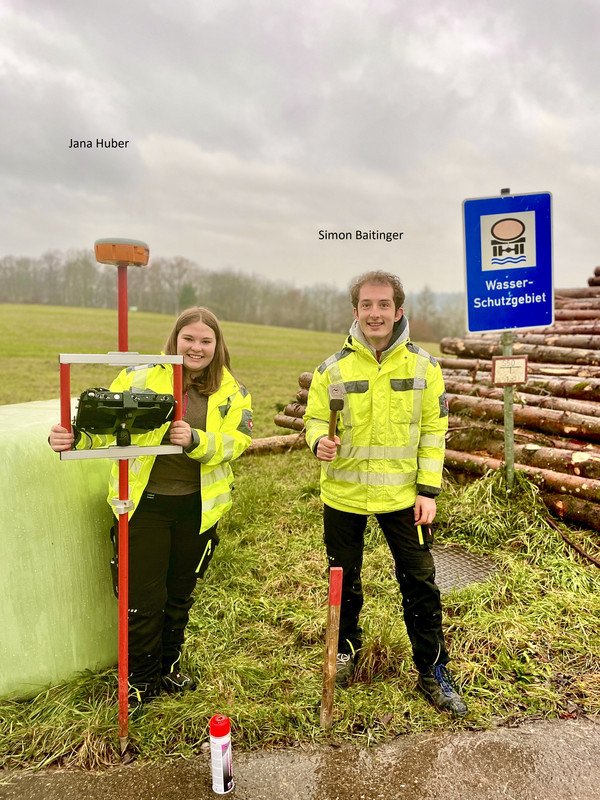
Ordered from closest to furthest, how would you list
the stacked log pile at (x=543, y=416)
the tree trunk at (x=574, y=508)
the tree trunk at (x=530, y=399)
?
the tree trunk at (x=574, y=508), the stacked log pile at (x=543, y=416), the tree trunk at (x=530, y=399)

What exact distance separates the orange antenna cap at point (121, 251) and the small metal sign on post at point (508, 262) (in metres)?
3.57

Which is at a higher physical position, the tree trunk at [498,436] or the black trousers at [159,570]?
the tree trunk at [498,436]

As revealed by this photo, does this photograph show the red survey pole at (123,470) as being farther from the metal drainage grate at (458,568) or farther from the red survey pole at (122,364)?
the metal drainage grate at (458,568)

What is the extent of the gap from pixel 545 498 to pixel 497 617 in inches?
71.1

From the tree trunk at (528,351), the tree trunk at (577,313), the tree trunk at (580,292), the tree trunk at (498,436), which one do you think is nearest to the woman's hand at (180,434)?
the tree trunk at (498,436)

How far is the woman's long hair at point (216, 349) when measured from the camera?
3.00 meters

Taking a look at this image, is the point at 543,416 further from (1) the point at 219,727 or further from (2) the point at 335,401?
(1) the point at 219,727

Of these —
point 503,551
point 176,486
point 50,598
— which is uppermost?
point 176,486

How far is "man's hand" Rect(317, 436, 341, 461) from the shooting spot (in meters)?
2.84

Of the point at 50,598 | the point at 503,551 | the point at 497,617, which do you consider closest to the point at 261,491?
the point at 503,551

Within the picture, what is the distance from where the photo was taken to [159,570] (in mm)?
2969

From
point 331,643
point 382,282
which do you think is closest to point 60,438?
point 331,643

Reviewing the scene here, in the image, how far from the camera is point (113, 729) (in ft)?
9.18

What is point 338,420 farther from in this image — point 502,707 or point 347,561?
point 502,707
